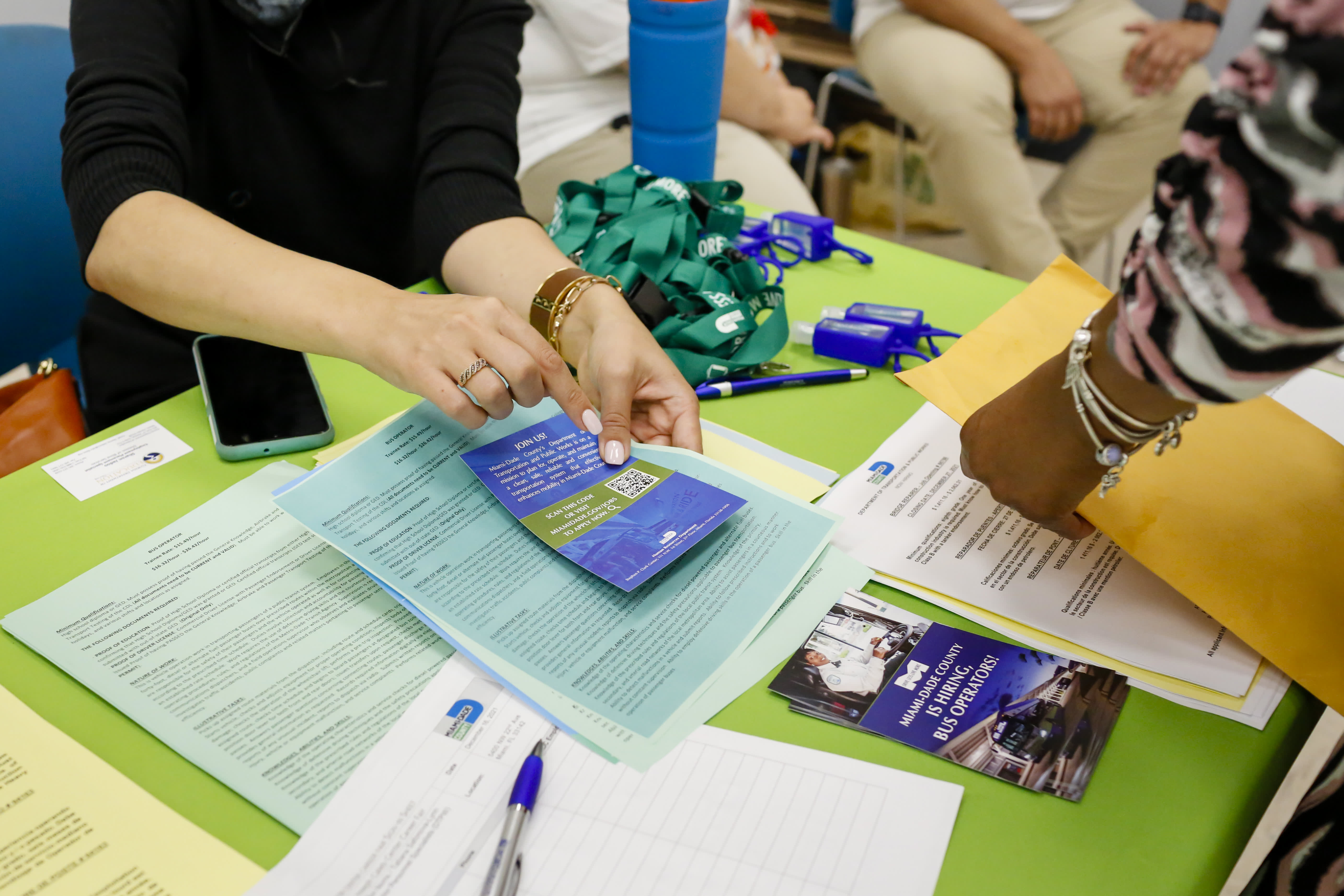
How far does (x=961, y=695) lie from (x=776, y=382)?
0.40 meters

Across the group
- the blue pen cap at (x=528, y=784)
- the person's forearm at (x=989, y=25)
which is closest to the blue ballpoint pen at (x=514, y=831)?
the blue pen cap at (x=528, y=784)

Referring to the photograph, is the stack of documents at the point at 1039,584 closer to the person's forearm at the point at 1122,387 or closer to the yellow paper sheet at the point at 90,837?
the person's forearm at the point at 1122,387

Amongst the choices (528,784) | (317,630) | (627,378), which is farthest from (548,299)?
(528,784)

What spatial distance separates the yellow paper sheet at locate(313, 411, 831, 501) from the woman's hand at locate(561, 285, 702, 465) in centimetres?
3

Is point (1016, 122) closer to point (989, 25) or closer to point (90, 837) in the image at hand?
point (989, 25)

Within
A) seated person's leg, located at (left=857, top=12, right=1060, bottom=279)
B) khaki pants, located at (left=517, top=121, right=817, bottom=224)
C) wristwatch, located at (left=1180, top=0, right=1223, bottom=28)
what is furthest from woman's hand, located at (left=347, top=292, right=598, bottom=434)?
wristwatch, located at (left=1180, top=0, right=1223, bottom=28)

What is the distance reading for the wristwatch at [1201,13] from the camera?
236 centimetres

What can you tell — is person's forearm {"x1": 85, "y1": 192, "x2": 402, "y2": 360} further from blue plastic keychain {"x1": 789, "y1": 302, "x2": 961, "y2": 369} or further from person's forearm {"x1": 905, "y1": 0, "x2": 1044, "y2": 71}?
person's forearm {"x1": 905, "y1": 0, "x2": 1044, "y2": 71}

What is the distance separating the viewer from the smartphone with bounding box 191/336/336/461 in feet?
2.56

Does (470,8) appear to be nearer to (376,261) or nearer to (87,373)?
(376,261)

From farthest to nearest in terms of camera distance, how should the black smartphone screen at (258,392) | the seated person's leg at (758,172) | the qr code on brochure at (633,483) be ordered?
1. the seated person's leg at (758,172)
2. the black smartphone screen at (258,392)
3. the qr code on brochure at (633,483)

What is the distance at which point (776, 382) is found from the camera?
0.90 metres

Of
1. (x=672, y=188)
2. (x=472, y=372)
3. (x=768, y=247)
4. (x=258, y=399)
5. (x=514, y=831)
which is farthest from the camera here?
(x=768, y=247)

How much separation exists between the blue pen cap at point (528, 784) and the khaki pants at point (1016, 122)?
85.5 inches
